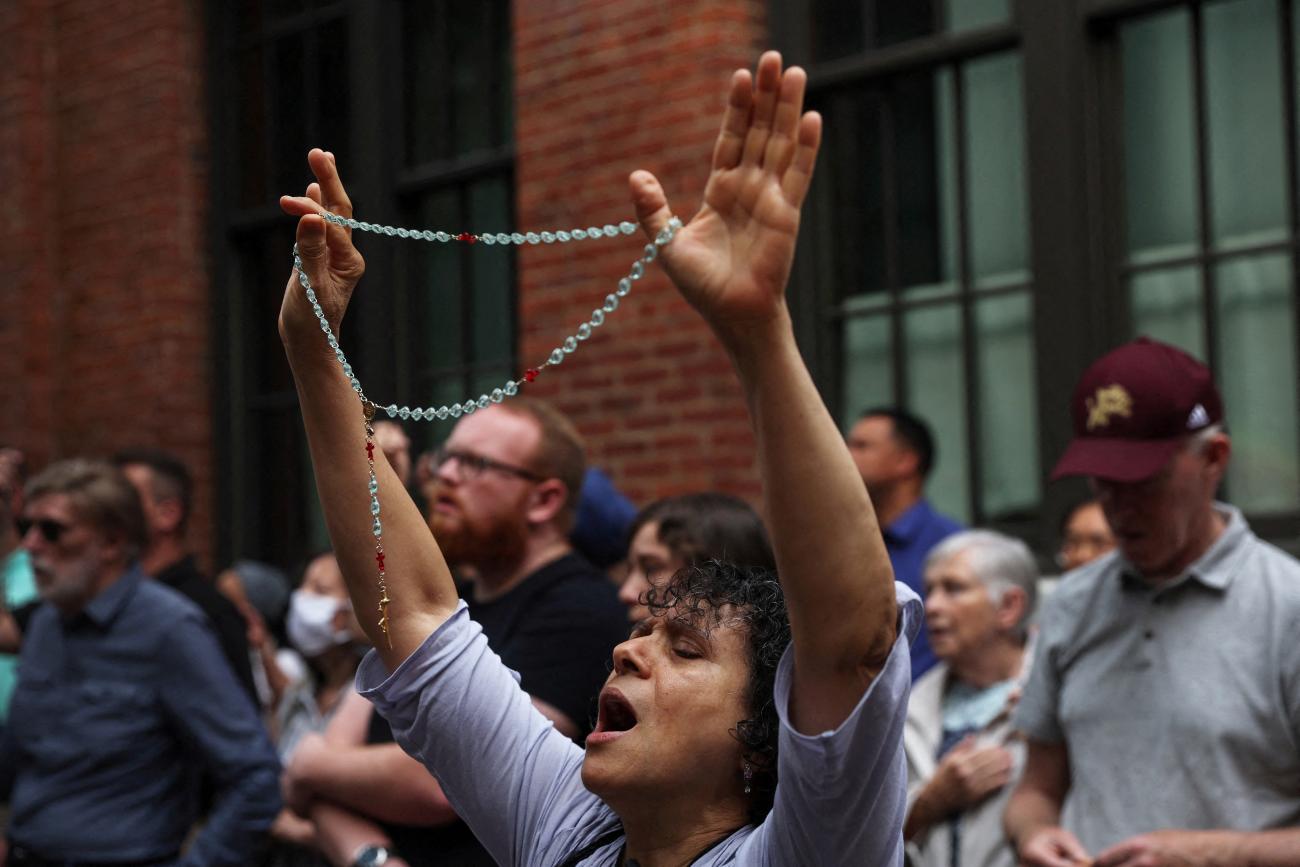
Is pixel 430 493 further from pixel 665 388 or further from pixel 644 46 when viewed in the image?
pixel 644 46

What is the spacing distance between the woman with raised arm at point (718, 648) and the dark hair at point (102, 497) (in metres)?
2.76

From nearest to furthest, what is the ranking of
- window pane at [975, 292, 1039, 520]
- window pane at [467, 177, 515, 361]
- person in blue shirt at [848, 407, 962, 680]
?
person in blue shirt at [848, 407, 962, 680], window pane at [975, 292, 1039, 520], window pane at [467, 177, 515, 361]

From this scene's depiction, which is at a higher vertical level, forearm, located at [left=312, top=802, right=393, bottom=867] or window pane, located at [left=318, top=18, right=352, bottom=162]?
window pane, located at [left=318, top=18, right=352, bottom=162]

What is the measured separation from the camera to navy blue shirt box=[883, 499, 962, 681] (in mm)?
5039

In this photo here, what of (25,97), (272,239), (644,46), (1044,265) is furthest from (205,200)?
(1044,265)

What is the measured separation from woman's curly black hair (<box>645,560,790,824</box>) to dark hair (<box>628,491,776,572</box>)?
3.80 feet

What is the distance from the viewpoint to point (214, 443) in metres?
8.73

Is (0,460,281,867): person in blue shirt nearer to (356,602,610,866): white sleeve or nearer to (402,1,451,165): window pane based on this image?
(356,602,610,866): white sleeve

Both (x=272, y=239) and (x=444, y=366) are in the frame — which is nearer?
(x=444, y=366)

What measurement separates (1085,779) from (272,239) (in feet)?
20.5

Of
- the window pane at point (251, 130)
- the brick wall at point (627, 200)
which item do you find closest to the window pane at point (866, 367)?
the brick wall at point (627, 200)

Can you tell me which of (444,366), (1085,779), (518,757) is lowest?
(1085,779)

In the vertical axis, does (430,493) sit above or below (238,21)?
below

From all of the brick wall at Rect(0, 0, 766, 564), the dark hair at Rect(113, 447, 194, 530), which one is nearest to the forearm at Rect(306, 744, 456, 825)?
the dark hair at Rect(113, 447, 194, 530)
